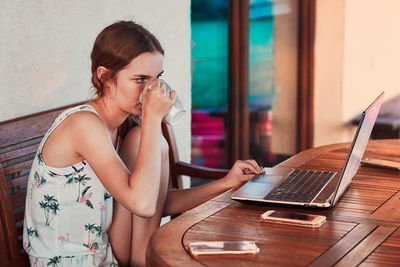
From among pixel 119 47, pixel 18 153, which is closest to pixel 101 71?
pixel 119 47

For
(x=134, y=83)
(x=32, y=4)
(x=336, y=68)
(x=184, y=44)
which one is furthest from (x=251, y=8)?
(x=134, y=83)

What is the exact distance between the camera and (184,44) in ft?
10.1

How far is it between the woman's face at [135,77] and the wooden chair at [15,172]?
0.35 metres

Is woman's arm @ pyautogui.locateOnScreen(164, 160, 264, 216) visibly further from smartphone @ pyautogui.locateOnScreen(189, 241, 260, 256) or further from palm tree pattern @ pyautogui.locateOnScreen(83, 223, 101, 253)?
smartphone @ pyautogui.locateOnScreen(189, 241, 260, 256)

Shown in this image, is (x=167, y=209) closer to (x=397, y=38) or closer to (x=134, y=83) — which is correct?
(x=134, y=83)

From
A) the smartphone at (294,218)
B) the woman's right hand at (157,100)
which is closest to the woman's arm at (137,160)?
the woman's right hand at (157,100)

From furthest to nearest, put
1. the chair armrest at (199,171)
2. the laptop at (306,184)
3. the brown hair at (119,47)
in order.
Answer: the chair armrest at (199,171), the brown hair at (119,47), the laptop at (306,184)

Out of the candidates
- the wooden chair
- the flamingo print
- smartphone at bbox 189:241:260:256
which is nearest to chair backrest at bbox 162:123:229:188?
the wooden chair

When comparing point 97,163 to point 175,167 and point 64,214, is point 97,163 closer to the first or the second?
point 64,214

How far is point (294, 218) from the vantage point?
134cm

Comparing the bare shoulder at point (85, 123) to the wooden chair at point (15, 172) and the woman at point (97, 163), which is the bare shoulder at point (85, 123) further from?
the wooden chair at point (15, 172)

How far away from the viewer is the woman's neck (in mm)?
1807

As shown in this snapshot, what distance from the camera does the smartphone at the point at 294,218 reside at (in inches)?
51.9

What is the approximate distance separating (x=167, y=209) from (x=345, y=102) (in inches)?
115
